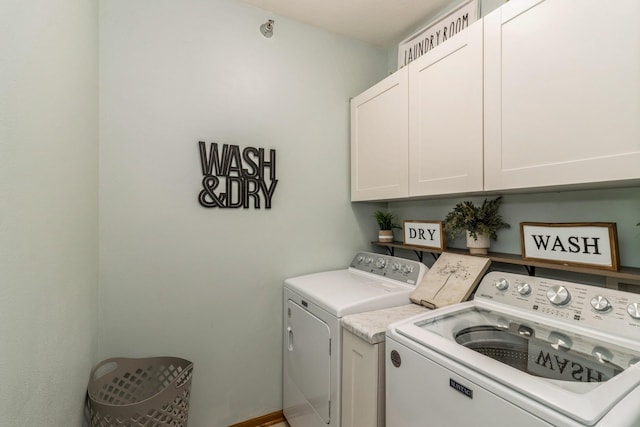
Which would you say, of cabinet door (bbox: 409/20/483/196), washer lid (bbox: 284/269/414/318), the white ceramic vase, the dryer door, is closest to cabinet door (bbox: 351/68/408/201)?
cabinet door (bbox: 409/20/483/196)

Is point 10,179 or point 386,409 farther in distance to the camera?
point 386,409

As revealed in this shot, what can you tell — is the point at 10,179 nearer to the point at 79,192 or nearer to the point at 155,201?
the point at 79,192

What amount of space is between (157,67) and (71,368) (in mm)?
1496

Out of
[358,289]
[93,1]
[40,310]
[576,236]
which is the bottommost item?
[358,289]

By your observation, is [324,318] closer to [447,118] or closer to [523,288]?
[523,288]

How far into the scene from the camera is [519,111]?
46.0 inches

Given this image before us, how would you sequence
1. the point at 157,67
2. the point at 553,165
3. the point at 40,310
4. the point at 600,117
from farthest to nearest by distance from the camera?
the point at 157,67
the point at 553,165
the point at 600,117
the point at 40,310

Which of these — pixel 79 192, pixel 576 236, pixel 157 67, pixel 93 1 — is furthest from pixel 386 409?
pixel 93 1

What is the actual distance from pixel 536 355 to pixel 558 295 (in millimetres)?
308

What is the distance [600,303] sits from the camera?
1.02 meters

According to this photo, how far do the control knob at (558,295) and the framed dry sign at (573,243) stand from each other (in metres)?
0.15

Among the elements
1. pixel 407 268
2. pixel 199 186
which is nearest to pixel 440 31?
pixel 407 268

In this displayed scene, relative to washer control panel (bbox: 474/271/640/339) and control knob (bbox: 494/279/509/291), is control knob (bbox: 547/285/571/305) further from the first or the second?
control knob (bbox: 494/279/509/291)

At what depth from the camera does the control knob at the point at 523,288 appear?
122 cm
